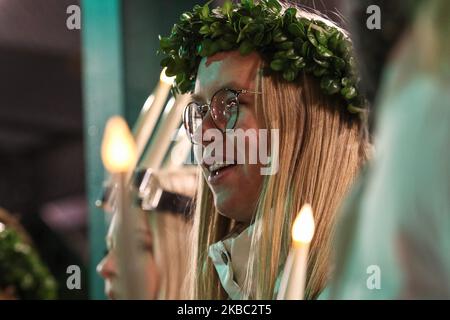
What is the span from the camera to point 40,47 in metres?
2.97

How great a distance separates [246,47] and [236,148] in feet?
0.73

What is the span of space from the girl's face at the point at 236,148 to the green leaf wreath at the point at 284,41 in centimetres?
4

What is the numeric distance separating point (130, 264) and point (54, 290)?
2.01 metres

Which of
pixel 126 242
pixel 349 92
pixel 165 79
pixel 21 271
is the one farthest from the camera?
pixel 21 271

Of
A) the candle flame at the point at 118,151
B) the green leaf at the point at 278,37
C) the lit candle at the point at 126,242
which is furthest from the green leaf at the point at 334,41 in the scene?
the lit candle at the point at 126,242

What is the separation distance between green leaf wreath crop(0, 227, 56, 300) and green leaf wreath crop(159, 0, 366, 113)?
3.76 ft

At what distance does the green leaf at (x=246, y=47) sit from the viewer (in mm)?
2000

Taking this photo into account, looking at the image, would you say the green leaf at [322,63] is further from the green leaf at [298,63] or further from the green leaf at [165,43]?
the green leaf at [165,43]

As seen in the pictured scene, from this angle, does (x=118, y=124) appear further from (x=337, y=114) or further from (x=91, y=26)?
(x=91, y=26)

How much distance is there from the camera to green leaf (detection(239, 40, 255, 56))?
200 centimetres

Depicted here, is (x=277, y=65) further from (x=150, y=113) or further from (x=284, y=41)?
(x=150, y=113)

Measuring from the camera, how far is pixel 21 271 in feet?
9.57

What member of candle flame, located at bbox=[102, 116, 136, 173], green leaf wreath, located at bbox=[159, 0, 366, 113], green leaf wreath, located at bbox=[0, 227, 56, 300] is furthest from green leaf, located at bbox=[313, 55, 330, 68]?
green leaf wreath, located at bbox=[0, 227, 56, 300]

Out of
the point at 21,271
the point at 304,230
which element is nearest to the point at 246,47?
the point at 304,230
